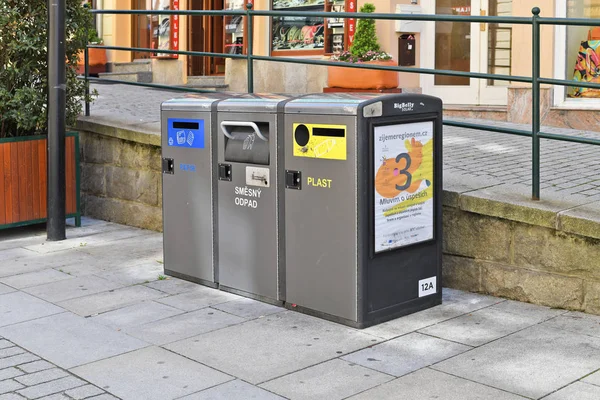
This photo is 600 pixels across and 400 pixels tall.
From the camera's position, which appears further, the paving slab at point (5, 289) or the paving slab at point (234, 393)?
the paving slab at point (5, 289)

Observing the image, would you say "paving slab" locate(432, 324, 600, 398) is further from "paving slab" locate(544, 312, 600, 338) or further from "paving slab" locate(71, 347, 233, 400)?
"paving slab" locate(71, 347, 233, 400)

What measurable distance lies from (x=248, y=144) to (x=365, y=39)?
690cm

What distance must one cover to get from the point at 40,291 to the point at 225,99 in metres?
1.93

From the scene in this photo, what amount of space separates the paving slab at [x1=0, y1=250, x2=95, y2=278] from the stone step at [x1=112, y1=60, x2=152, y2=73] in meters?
10.3

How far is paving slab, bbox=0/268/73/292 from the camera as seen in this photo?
7074 millimetres

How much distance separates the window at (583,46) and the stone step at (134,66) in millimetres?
8746

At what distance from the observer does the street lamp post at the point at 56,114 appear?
28.0 ft

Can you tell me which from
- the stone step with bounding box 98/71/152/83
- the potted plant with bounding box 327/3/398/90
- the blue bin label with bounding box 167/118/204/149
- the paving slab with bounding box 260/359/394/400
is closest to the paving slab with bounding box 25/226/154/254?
the blue bin label with bounding box 167/118/204/149

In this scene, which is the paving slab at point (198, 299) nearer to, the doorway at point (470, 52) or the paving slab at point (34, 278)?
the paving slab at point (34, 278)

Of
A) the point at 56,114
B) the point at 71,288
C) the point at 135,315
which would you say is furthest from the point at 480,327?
the point at 56,114

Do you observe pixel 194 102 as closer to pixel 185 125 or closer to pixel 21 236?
pixel 185 125

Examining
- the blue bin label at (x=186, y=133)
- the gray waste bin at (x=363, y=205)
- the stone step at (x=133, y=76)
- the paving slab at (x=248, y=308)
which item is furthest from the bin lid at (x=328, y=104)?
the stone step at (x=133, y=76)

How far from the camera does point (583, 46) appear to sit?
1211 cm

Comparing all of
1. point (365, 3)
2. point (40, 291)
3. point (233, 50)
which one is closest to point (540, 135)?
point (40, 291)
